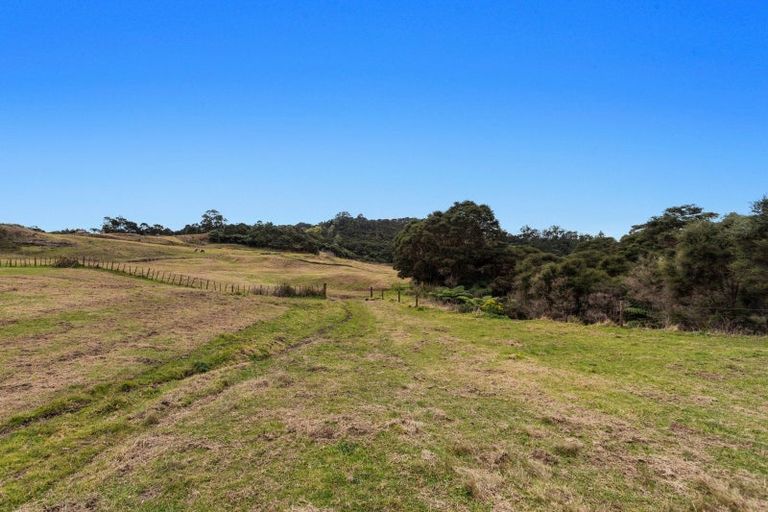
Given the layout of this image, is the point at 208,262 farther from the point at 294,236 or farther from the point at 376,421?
the point at 376,421

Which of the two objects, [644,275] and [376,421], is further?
[644,275]

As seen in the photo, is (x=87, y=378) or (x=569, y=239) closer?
(x=87, y=378)

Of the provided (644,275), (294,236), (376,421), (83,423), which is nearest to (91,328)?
(83,423)

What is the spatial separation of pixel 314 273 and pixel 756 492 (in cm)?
6878

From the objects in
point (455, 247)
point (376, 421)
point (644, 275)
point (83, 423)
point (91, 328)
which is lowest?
point (83, 423)

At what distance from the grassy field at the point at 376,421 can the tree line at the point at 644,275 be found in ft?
28.2

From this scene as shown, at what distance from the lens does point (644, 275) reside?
3225 centimetres

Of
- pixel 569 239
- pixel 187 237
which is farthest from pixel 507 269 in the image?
pixel 187 237

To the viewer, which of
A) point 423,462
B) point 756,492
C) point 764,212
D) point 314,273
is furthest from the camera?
point 314,273

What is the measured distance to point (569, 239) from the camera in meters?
130

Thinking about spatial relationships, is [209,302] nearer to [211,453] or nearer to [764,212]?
[211,453]

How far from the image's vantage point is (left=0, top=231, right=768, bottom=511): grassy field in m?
6.05

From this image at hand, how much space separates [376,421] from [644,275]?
3138 centimetres

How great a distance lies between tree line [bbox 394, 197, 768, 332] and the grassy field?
8.60m
